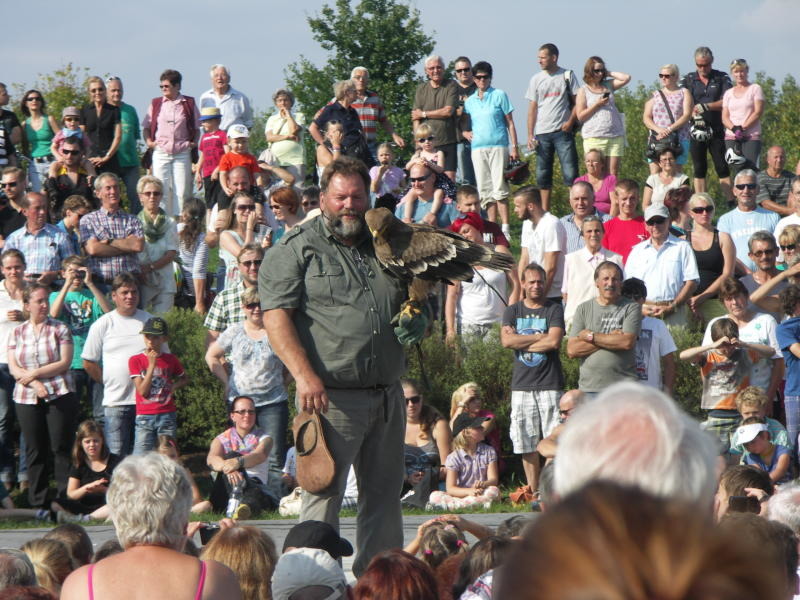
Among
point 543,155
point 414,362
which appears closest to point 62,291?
point 414,362

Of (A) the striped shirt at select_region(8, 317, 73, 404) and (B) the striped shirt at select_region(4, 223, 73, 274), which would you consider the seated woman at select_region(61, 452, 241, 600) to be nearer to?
(A) the striped shirt at select_region(8, 317, 73, 404)

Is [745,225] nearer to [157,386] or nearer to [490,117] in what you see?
[490,117]

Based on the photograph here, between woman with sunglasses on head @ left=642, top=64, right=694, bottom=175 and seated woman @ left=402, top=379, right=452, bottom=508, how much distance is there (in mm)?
5637

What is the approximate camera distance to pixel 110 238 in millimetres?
11414

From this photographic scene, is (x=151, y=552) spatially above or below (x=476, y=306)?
below

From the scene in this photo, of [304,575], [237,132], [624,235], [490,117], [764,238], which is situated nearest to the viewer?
[304,575]

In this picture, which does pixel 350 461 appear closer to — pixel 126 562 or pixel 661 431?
pixel 126 562

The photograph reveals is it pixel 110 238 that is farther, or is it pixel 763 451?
pixel 110 238

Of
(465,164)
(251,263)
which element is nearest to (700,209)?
(251,263)

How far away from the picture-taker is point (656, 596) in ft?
4.16

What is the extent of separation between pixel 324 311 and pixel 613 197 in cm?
734

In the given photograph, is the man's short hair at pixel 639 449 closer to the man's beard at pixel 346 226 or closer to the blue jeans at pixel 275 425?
the man's beard at pixel 346 226

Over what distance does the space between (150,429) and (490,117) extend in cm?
716

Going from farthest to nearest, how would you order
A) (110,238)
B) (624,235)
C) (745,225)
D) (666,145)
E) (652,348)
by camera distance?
(666,145), (745,225), (624,235), (110,238), (652,348)
